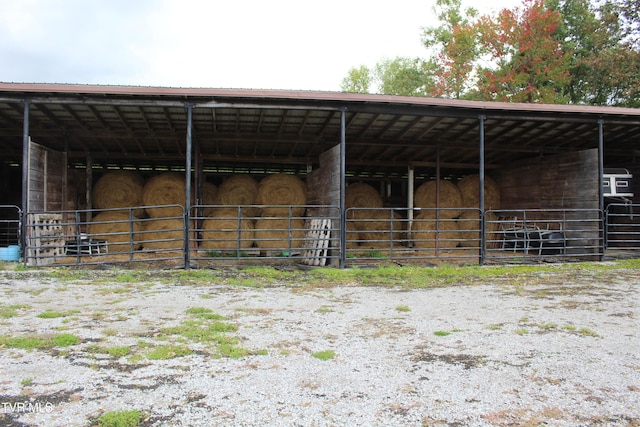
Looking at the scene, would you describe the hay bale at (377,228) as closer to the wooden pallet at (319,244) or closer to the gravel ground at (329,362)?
the wooden pallet at (319,244)

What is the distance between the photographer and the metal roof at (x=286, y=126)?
28.3 feet

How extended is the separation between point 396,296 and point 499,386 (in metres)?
3.26

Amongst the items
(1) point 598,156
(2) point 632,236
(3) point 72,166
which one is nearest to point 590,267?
(1) point 598,156

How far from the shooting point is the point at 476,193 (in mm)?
14336

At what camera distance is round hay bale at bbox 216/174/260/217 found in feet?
41.5

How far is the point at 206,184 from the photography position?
42.6 ft

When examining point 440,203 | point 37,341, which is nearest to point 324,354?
point 37,341

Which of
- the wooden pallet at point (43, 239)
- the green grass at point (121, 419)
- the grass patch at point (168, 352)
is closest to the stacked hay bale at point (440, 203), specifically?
the wooden pallet at point (43, 239)

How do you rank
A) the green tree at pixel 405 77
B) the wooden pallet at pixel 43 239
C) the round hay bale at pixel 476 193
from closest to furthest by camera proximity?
the wooden pallet at pixel 43 239
the round hay bale at pixel 476 193
the green tree at pixel 405 77

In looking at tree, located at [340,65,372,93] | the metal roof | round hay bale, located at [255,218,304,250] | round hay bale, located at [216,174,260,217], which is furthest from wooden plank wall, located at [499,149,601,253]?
tree, located at [340,65,372,93]

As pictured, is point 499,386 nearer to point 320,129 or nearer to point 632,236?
point 320,129

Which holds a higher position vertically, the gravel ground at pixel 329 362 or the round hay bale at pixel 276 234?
the round hay bale at pixel 276 234

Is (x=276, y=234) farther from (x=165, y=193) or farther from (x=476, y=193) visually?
(x=476, y=193)

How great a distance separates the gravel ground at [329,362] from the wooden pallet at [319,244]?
308 centimetres
